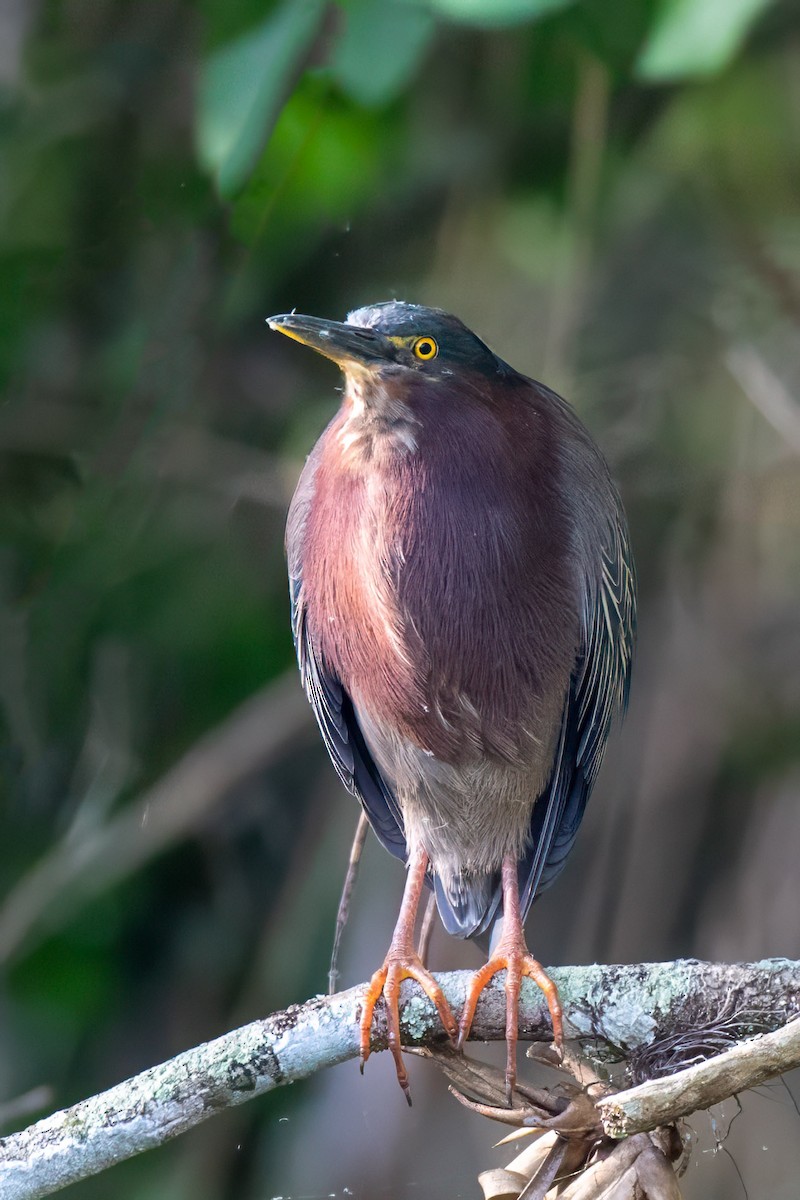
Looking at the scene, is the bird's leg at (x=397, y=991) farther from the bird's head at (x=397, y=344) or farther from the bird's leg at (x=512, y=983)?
the bird's head at (x=397, y=344)

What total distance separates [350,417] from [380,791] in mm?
656

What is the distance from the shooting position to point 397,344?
5.37 feet

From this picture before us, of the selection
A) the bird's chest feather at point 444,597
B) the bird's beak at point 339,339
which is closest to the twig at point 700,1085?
the bird's chest feather at point 444,597

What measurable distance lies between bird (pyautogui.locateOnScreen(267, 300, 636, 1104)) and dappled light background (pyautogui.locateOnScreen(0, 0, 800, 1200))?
3.41 feet

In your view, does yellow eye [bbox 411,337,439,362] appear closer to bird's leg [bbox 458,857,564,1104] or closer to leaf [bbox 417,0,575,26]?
leaf [bbox 417,0,575,26]

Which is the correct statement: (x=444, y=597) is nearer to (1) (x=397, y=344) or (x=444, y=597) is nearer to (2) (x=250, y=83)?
(1) (x=397, y=344)

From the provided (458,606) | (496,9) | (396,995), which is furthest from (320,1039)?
(496,9)

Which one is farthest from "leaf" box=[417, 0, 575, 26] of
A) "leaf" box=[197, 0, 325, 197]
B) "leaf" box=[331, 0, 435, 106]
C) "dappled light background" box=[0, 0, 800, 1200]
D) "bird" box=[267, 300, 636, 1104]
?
"dappled light background" box=[0, 0, 800, 1200]

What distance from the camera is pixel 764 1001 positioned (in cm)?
152

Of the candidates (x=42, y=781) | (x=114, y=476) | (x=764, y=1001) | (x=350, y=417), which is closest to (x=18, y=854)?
(x=42, y=781)

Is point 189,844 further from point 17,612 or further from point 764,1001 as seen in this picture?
point 764,1001

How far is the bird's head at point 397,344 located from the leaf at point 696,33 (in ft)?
2.42

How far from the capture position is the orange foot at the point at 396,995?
5.14ft

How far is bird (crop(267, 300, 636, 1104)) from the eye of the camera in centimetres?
166
